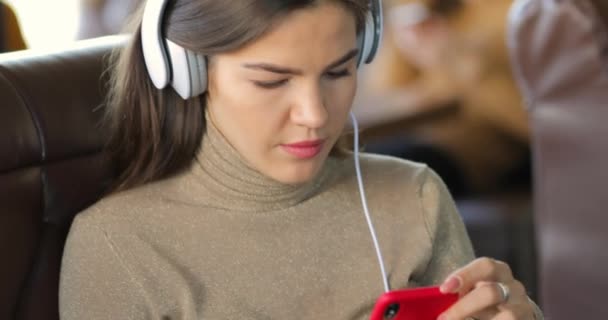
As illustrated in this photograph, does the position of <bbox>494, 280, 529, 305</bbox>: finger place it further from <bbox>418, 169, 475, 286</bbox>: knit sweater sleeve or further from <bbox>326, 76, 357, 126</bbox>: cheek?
<bbox>326, 76, 357, 126</bbox>: cheek

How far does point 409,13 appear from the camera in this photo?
2867 millimetres

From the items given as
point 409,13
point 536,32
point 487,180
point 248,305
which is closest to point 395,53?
point 409,13

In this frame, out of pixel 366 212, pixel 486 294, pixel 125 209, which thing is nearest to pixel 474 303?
pixel 486 294

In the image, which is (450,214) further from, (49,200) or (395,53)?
(395,53)

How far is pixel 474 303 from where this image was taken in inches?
44.7

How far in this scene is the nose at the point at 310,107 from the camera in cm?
112

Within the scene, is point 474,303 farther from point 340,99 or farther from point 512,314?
point 340,99

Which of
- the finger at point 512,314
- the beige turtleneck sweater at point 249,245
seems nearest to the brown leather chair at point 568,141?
the beige turtleneck sweater at point 249,245

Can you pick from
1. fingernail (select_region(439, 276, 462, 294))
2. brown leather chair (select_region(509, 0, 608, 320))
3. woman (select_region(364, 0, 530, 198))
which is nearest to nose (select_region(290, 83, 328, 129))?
fingernail (select_region(439, 276, 462, 294))

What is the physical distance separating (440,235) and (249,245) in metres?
0.25

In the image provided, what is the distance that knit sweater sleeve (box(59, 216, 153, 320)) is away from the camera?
1145 mm

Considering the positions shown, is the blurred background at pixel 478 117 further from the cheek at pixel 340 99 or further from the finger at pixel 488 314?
the finger at pixel 488 314

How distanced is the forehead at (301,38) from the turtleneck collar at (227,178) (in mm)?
144

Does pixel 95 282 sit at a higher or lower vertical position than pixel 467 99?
higher
